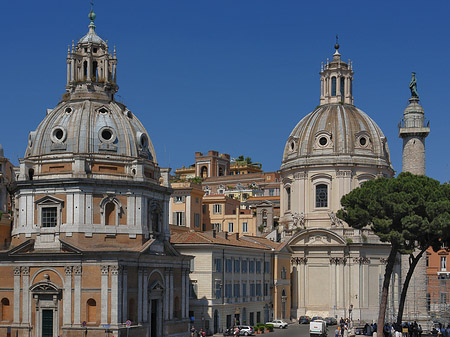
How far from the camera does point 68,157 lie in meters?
66.1

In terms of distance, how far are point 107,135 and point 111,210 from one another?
19.3 feet

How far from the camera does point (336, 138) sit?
9919 centimetres

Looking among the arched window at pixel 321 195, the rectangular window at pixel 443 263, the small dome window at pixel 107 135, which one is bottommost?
the rectangular window at pixel 443 263

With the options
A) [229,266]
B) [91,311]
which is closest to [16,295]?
[91,311]

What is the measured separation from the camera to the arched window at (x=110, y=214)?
65688 millimetres

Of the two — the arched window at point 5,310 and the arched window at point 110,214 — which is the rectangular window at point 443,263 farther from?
the arched window at point 5,310

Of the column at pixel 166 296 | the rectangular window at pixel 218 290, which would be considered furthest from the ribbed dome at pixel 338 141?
the column at pixel 166 296

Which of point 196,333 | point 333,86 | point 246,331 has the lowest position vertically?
point 246,331

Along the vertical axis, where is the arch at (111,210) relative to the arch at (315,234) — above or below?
above

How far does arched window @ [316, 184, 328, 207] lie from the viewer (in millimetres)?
99000

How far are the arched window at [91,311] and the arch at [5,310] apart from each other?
20.5ft

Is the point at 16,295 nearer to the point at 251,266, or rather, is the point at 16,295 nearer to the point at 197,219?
the point at 251,266

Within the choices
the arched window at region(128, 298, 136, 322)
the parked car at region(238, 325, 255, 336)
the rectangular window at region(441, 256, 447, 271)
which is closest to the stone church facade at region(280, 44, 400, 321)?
the rectangular window at region(441, 256, 447, 271)

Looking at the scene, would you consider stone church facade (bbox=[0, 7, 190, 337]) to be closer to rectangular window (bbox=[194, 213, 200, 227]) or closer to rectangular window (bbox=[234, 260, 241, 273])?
rectangular window (bbox=[234, 260, 241, 273])
